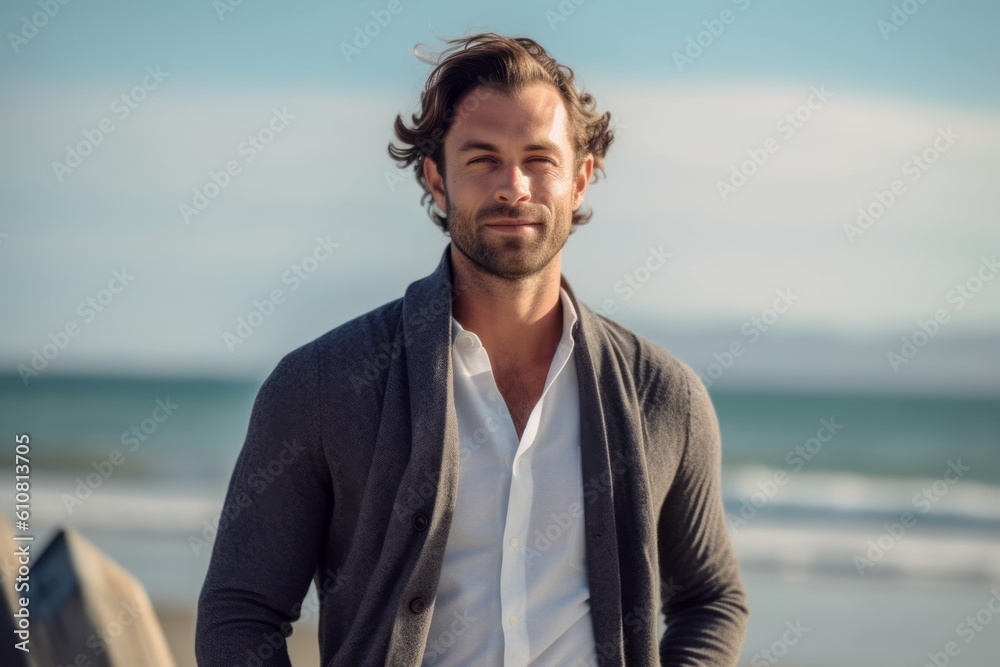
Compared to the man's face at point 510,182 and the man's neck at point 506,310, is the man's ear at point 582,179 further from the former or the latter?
the man's neck at point 506,310

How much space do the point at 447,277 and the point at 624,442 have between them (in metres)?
0.54

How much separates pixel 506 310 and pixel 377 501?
1.79 ft

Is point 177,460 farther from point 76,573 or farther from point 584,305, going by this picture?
point 584,305

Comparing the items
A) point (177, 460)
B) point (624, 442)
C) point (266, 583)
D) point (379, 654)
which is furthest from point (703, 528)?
point (177, 460)

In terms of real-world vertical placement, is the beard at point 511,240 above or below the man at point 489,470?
above

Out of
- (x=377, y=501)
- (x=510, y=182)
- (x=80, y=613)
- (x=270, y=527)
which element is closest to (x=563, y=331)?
(x=510, y=182)

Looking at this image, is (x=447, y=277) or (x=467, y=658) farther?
(x=447, y=277)

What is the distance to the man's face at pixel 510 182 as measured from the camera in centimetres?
245

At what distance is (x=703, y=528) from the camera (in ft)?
8.57

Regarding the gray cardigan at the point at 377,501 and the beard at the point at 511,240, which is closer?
the gray cardigan at the point at 377,501

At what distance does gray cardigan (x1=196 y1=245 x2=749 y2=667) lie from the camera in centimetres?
228

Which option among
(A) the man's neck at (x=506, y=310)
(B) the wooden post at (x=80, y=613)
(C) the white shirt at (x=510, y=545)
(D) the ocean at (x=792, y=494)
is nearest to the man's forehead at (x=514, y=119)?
(A) the man's neck at (x=506, y=310)

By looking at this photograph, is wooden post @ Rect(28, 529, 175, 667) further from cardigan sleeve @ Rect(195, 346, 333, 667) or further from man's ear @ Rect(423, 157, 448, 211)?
man's ear @ Rect(423, 157, 448, 211)

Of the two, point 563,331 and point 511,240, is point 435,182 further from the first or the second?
point 563,331
